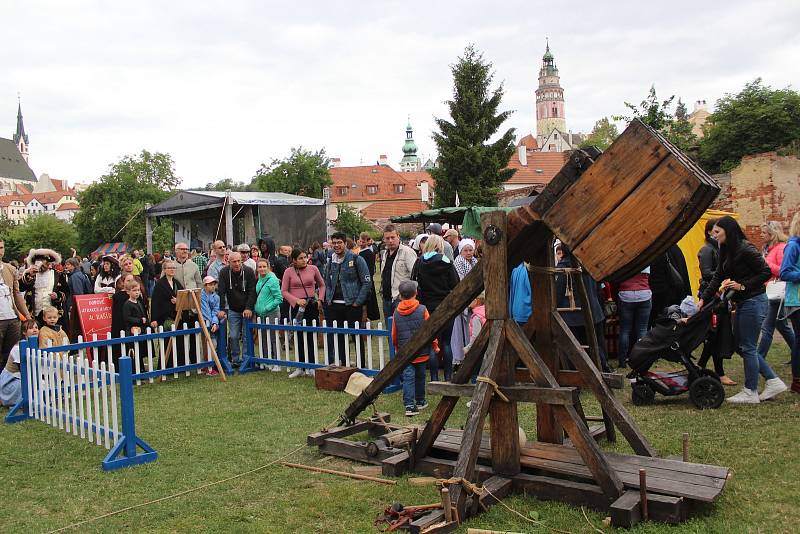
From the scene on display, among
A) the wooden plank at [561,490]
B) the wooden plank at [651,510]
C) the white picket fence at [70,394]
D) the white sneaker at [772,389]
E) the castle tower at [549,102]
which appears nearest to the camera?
the wooden plank at [651,510]

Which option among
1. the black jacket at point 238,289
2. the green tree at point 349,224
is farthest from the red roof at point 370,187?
the black jacket at point 238,289

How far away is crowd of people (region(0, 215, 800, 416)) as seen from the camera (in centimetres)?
661

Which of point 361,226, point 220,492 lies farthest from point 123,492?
point 361,226

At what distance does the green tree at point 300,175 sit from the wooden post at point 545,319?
131 feet

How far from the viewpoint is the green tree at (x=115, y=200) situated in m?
65.1

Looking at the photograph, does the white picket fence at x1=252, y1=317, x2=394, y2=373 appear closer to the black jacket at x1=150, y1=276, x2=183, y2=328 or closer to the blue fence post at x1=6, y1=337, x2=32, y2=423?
the black jacket at x1=150, y1=276, x2=183, y2=328

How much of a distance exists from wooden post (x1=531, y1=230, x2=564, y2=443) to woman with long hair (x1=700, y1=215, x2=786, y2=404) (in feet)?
8.80

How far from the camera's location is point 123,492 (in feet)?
16.3

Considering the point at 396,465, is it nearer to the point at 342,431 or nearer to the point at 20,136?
the point at 342,431

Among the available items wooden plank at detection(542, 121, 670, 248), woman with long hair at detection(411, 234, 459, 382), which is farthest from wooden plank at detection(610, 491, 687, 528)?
woman with long hair at detection(411, 234, 459, 382)

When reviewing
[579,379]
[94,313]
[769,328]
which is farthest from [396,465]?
[94,313]

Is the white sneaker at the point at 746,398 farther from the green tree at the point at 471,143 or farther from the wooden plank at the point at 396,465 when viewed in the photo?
the green tree at the point at 471,143

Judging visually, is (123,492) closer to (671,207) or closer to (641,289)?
(671,207)

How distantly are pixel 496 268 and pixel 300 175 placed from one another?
40846 mm
